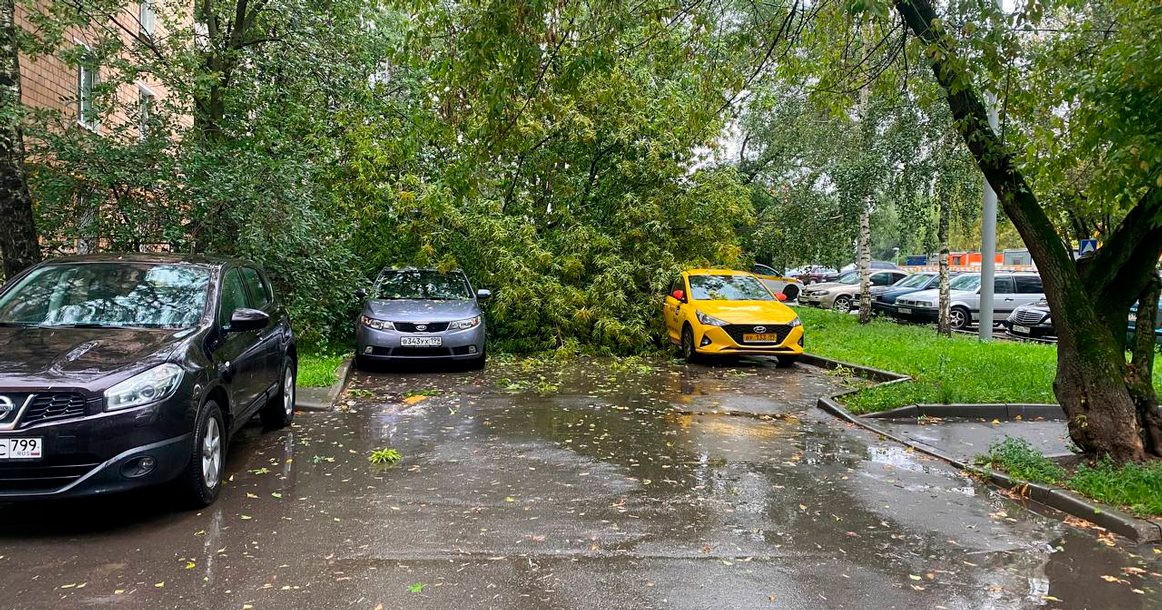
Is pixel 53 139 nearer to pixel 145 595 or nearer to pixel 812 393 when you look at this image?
pixel 145 595

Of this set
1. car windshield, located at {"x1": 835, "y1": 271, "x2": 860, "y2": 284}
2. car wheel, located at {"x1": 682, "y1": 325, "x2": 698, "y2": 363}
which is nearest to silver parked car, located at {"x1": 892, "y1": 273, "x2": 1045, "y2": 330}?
car windshield, located at {"x1": 835, "y1": 271, "x2": 860, "y2": 284}

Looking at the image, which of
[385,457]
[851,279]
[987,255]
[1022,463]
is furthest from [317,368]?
[851,279]

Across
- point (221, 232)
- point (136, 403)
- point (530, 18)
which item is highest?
point (530, 18)

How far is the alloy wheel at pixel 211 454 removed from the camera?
A: 5184 mm

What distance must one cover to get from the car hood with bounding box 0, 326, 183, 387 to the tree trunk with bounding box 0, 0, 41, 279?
436 cm

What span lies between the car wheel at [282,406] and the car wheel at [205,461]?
1934 mm

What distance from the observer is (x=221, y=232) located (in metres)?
11.1

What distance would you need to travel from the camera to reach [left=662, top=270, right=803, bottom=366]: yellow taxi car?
12.8 m

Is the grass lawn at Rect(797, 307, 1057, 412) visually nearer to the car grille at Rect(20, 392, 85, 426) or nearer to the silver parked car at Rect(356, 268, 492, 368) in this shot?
the silver parked car at Rect(356, 268, 492, 368)

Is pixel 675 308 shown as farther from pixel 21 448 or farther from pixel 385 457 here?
pixel 21 448

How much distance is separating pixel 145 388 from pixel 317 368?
20.7 ft

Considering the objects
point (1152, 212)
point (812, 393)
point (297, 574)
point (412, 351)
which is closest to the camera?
point (297, 574)

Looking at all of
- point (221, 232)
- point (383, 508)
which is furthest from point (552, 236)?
point (383, 508)

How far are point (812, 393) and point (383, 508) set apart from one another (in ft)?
Result: 22.5
